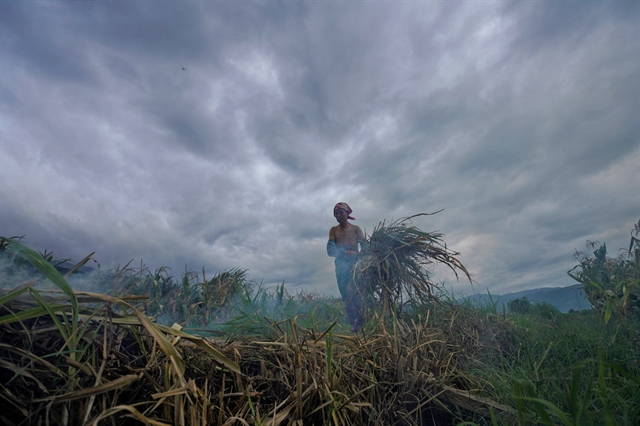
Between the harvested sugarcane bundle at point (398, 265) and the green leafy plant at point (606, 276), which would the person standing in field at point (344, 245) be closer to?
the harvested sugarcane bundle at point (398, 265)

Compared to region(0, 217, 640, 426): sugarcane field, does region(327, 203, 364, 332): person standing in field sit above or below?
above

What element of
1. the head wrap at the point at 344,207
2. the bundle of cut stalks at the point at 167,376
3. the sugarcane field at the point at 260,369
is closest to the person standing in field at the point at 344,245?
the head wrap at the point at 344,207

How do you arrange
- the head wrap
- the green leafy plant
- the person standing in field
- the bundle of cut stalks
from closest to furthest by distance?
the bundle of cut stalks, the green leafy plant, the person standing in field, the head wrap

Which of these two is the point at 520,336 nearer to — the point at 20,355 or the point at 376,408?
the point at 376,408

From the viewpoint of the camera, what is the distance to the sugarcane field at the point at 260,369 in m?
1.01

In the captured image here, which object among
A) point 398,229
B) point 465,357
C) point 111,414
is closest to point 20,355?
point 111,414

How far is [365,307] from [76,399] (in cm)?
320

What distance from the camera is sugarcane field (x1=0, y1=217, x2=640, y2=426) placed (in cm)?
101

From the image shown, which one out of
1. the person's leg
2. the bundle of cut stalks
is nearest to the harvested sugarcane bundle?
the person's leg

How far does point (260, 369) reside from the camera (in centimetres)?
160

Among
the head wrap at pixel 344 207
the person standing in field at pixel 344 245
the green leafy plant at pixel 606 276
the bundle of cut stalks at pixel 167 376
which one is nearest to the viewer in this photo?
the bundle of cut stalks at pixel 167 376

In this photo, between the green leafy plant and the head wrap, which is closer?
the green leafy plant

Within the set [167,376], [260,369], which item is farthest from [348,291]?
[167,376]

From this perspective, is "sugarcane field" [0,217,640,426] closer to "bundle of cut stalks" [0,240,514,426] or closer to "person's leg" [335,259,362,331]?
"bundle of cut stalks" [0,240,514,426]
